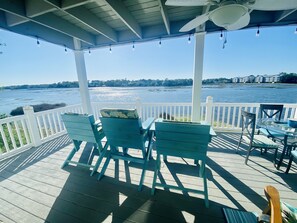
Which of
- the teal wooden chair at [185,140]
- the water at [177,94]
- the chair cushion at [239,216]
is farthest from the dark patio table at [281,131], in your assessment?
the water at [177,94]

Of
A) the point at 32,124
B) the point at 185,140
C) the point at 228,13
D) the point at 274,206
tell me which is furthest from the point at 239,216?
the point at 32,124

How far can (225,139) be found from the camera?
3.40 metres

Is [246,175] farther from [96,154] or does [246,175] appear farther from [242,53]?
[242,53]

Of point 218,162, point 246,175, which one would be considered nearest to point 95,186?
point 218,162

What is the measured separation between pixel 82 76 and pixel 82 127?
2.64 meters

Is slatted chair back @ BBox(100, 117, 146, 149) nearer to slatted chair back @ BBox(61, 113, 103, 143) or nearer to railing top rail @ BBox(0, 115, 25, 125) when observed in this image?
slatted chair back @ BBox(61, 113, 103, 143)

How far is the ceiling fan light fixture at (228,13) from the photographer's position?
141cm

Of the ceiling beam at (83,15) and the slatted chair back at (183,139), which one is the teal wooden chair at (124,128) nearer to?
the slatted chair back at (183,139)

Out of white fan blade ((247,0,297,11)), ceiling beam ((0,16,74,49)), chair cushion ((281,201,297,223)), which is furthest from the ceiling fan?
A: ceiling beam ((0,16,74,49))

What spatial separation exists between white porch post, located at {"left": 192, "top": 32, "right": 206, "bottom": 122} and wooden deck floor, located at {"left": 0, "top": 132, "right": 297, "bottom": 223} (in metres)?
1.22

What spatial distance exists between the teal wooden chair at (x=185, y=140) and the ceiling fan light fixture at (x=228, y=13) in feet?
4.06

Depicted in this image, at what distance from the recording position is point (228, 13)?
146 cm

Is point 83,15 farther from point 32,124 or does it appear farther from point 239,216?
point 239,216

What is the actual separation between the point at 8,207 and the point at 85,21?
3.17 meters
